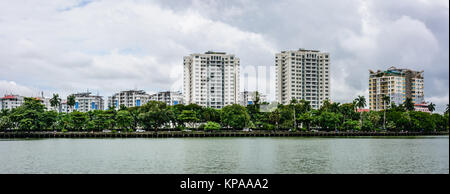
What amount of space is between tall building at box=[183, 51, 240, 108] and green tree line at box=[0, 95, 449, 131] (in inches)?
1515

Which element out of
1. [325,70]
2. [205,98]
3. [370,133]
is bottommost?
[370,133]

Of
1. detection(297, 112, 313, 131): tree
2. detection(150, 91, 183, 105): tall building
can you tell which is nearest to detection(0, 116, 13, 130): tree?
detection(297, 112, 313, 131): tree

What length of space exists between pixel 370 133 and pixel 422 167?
200 ft

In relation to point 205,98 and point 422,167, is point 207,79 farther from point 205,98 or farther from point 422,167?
point 422,167

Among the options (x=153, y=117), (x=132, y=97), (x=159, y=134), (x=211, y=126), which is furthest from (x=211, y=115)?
(x=132, y=97)

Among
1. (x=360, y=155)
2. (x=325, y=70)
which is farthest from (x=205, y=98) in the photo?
(x=360, y=155)

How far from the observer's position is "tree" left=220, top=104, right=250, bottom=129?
88688 mm

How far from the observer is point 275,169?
3181 centimetres

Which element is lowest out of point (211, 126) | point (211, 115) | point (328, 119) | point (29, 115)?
point (211, 126)

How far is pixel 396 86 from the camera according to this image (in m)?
150

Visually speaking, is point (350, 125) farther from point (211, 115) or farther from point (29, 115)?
point (29, 115)

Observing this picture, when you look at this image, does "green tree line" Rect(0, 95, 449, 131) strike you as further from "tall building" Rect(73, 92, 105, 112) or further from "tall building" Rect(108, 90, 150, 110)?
"tall building" Rect(73, 92, 105, 112)

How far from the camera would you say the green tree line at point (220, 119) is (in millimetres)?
84750

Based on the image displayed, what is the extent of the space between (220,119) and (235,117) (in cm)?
553
